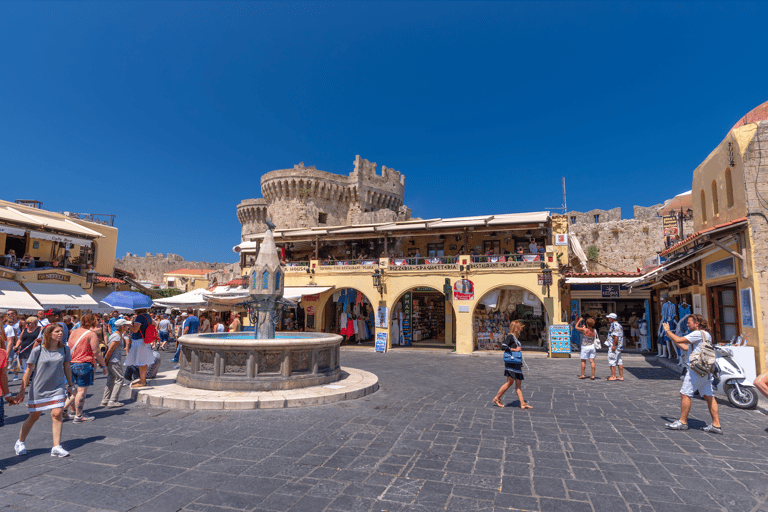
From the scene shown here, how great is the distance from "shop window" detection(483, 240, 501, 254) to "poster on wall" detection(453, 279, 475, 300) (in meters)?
3.43

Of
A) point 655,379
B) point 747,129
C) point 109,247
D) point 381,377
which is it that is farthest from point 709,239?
point 109,247

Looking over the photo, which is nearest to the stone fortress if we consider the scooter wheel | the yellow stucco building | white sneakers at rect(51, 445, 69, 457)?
the yellow stucco building

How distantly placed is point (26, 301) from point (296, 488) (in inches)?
815

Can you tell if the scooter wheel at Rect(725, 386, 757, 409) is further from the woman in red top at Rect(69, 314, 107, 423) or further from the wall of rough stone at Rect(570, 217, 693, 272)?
the wall of rough stone at Rect(570, 217, 693, 272)

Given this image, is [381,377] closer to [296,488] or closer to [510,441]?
[510,441]

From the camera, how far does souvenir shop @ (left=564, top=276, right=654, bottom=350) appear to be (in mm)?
18047

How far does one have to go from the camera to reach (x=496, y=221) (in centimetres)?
1733

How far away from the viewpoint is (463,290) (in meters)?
17.8

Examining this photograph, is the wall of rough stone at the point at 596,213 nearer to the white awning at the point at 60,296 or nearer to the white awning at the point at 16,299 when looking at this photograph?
the white awning at the point at 60,296

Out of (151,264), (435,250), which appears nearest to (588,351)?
(435,250)

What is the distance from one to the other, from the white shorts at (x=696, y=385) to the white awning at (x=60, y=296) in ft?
82.2

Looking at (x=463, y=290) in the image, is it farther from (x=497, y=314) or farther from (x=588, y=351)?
(x=588, y=351)

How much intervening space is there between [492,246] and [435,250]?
3.00m

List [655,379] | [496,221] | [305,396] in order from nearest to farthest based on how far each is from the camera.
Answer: [305,396] < [655,379] < [496,221]
